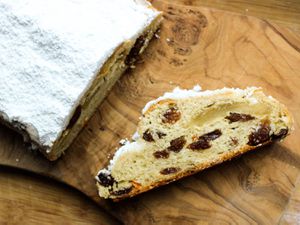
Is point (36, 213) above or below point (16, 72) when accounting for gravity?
below

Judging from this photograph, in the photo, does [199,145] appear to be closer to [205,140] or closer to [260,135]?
[205,140]

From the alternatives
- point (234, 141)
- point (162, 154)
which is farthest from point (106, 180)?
point (234, 141)

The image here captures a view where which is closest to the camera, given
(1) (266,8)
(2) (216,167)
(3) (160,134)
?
(3) (160,134)

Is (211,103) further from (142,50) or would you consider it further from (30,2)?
(30,2)

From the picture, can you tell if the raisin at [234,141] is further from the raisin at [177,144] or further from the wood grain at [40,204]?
the wood grain at [40,204]

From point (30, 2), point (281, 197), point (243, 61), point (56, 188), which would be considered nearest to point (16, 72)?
point (30, 2)

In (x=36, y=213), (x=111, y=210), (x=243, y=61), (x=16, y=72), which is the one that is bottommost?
(x=36, y=213)

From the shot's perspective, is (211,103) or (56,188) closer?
(211,103)
